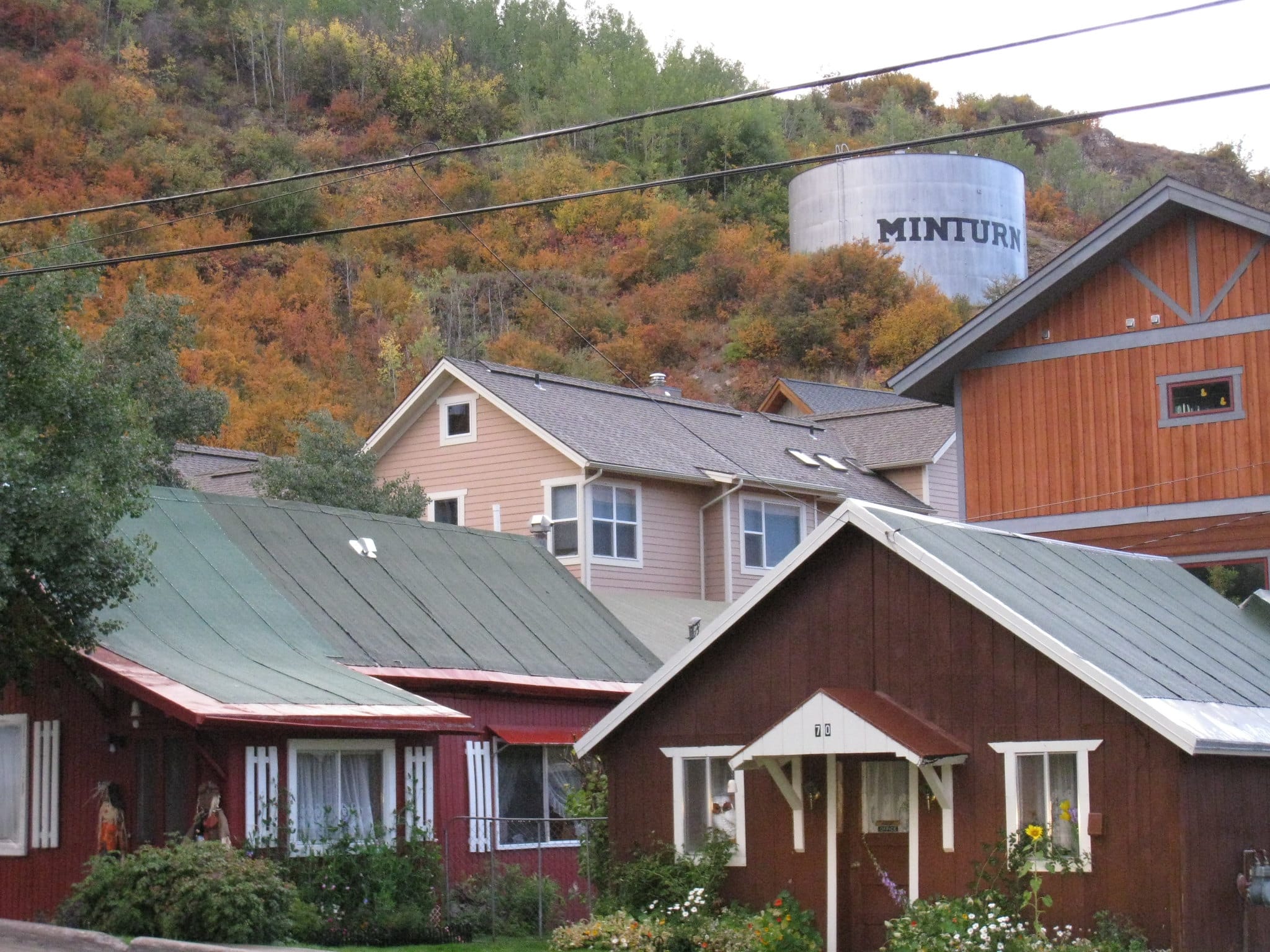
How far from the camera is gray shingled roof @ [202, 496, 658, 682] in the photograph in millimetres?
23031

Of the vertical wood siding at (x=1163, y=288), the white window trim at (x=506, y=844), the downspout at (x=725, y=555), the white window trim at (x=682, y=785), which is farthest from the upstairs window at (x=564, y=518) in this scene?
the white window trim at (x=682, y=785)

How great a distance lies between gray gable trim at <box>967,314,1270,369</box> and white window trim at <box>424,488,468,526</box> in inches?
477

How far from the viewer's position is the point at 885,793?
57.4 ft

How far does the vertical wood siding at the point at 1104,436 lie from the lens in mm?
24969

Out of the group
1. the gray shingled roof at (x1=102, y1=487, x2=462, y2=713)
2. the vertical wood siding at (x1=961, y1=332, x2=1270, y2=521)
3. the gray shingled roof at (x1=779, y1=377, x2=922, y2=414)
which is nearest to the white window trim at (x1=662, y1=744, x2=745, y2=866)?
the gray shingled roof at (x1=102, y1=487, x2=462, y2=713)

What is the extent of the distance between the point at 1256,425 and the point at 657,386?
1998 cm

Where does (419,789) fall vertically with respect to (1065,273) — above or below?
below

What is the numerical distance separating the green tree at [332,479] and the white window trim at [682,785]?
595 inches

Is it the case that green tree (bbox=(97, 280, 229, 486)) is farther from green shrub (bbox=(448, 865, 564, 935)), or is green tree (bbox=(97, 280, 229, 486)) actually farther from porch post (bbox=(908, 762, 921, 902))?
porch post (bbox=(908, 762, 921, 902))

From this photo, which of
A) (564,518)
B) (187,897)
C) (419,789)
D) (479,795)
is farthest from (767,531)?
(187,897)

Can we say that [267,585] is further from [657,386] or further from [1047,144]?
Result: [1047,144]

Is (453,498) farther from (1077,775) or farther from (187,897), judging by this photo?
(1077,775)

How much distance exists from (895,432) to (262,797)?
23.9m

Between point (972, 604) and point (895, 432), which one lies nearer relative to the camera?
point (972, 604)
